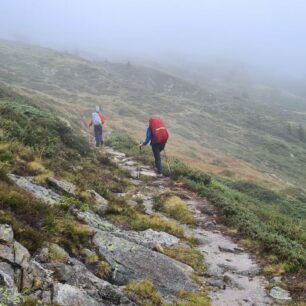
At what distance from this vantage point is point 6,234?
7.64m

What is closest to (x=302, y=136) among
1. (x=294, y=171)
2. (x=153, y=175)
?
(x=294, y=171)

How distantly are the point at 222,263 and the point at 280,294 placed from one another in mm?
2104

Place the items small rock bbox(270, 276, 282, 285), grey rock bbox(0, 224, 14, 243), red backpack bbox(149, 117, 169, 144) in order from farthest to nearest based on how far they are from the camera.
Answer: red backpack bbox(149, 117, 169, 144) < small rock bbox(270, 276, 282, 285) < grey rock bbox(0, 224, 14, 243)

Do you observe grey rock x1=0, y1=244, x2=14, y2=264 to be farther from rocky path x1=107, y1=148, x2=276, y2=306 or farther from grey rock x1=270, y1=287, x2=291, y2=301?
grey rock x1=270, y1=287, x2=291, y2=301

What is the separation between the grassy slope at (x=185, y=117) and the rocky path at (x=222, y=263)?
22.9 m

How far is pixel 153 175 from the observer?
21.1 metres

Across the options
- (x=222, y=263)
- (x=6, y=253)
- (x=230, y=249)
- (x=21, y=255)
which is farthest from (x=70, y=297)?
(x=230, y=249)

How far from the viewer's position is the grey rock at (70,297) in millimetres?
6940

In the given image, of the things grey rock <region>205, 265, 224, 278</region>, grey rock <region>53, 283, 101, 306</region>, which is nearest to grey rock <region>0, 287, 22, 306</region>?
grey rock <region>53, 283, 101, 306</region>

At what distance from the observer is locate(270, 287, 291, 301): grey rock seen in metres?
9.75

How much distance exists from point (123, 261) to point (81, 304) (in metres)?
2.55

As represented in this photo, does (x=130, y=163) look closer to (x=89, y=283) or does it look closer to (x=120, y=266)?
(x=120, y=266)

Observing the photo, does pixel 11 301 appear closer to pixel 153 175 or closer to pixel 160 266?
pixel 160 266

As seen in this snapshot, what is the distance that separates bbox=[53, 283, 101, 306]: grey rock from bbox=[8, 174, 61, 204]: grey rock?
424cm
